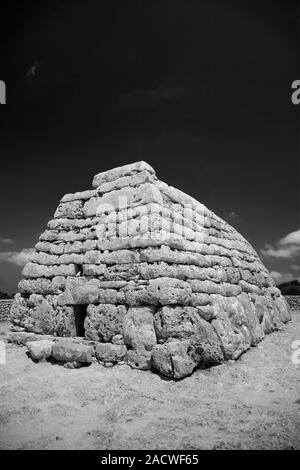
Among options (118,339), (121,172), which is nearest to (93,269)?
(118,339)

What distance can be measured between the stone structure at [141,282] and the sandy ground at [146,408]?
387mm

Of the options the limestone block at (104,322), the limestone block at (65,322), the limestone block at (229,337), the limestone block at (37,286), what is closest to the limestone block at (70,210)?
the limestone block at (37,286)

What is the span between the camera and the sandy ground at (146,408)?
10.3ft

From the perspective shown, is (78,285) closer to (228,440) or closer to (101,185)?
(101,185)

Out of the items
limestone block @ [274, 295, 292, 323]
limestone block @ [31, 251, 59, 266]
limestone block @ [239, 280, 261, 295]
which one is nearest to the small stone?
limestone block @ [31, 251, 59, 266]

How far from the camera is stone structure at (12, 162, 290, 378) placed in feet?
16.2

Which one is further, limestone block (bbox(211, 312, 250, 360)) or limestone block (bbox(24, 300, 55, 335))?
limestone block (bbox(24, 300, 55, 335))

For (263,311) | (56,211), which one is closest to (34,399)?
(56,211)

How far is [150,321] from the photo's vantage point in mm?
5000

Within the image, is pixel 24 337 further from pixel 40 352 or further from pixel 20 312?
pixel 40 352

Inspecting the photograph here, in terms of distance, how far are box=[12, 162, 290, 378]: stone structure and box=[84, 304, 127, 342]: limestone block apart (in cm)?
2

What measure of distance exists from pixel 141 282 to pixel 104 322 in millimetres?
1016

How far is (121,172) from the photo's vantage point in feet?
21.7

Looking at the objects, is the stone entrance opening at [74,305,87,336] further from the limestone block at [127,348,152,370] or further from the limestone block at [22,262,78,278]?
the limestone block at [127,348,152,370]
